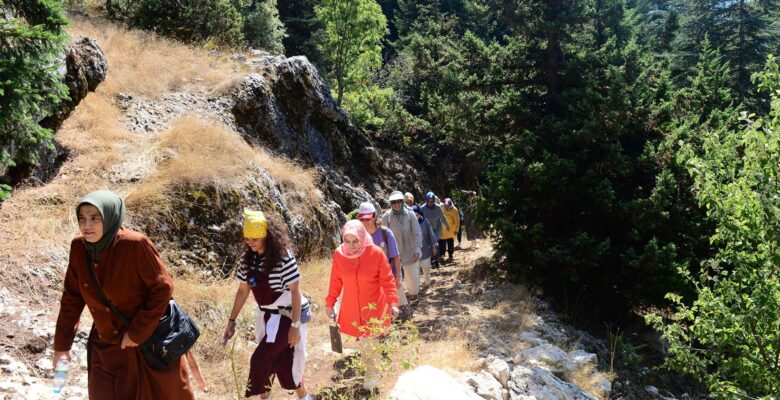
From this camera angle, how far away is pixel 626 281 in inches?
381

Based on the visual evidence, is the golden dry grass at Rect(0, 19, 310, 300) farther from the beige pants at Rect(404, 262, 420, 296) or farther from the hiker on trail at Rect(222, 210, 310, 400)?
the beige pants at Rect(404, 262, 420, 296)

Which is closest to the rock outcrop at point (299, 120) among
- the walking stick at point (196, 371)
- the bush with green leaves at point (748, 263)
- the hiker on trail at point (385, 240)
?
the hiker on trail at point (385, 240)

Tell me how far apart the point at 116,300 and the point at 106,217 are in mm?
514

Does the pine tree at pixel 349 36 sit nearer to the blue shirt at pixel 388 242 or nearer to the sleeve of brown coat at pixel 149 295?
the blue shirt at pixel 388 242

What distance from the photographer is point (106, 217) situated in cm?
296

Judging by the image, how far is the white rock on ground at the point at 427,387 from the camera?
4.71m

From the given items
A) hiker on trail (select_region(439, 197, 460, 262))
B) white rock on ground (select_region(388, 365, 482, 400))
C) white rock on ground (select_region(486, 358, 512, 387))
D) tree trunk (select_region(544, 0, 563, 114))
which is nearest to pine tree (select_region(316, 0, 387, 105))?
hiker on trail (select_region(439, 197, 460, 262))

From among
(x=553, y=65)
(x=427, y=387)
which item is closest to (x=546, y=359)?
(x=427, y=387)

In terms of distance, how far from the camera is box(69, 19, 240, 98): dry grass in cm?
1188

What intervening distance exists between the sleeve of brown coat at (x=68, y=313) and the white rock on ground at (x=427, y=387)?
8.39 ft

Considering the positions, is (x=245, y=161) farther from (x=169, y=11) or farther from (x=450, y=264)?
(x=169, y=11)

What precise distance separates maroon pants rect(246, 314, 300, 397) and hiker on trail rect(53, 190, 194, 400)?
109 centimetres

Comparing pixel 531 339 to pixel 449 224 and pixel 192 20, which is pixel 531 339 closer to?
pixel 449 224

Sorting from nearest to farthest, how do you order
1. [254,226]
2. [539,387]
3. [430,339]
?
[254,226], [539,387], [430,339]
